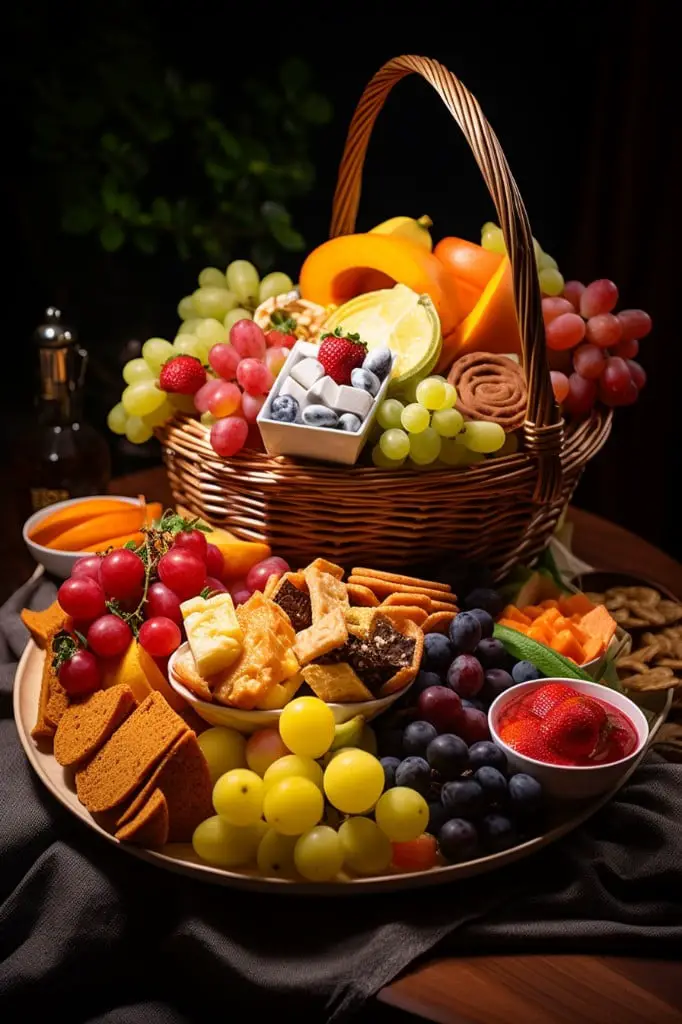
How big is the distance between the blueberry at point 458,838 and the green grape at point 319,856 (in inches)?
4.1

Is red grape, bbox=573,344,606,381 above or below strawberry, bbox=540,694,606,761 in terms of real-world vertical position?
above

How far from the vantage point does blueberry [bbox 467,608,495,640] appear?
118cm

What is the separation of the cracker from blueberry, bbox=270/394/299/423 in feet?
1.07

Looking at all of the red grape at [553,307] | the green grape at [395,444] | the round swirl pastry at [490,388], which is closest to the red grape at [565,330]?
the red grape at [553,307]

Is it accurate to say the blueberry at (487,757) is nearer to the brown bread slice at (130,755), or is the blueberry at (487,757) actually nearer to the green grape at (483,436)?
the brown bread slice at (130,755)

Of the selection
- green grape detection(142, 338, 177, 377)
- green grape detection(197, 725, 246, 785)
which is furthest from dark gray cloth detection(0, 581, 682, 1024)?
green grape detection(142, 338, 177, 377)

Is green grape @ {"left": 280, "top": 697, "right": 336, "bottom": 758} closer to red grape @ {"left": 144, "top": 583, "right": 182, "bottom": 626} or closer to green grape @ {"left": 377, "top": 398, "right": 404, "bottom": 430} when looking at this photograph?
red grape @ {"left": 144, "top": 583, "right": 182, "bottom": 626}

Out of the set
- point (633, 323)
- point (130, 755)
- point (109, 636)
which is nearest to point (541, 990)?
point (130, 755)

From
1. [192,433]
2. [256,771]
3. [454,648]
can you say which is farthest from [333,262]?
[256,771]

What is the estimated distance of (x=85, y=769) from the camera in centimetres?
109

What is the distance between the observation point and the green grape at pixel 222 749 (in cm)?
106

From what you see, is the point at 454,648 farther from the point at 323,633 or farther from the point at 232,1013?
the point at 232,1013

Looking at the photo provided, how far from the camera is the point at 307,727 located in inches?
39.3

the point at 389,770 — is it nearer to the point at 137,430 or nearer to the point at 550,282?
the point at 137,430
